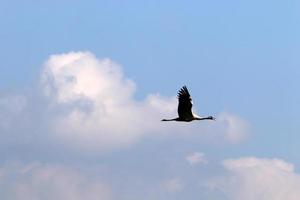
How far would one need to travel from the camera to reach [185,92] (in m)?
184

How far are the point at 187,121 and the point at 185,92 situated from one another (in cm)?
934

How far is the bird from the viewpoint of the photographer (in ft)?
604

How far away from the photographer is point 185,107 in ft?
616

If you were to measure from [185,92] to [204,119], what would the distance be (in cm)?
1440

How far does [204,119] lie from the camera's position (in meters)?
198

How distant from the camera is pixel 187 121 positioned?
192500 millimetres

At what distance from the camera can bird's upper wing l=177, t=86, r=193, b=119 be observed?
18412 cm

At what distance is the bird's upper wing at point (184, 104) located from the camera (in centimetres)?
18412

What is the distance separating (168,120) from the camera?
192 meters

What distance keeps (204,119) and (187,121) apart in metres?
5.77

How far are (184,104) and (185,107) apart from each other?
1098 millimetres

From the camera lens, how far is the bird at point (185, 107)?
7254 inches

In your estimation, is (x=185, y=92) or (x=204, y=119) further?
(x=204, y=119)
